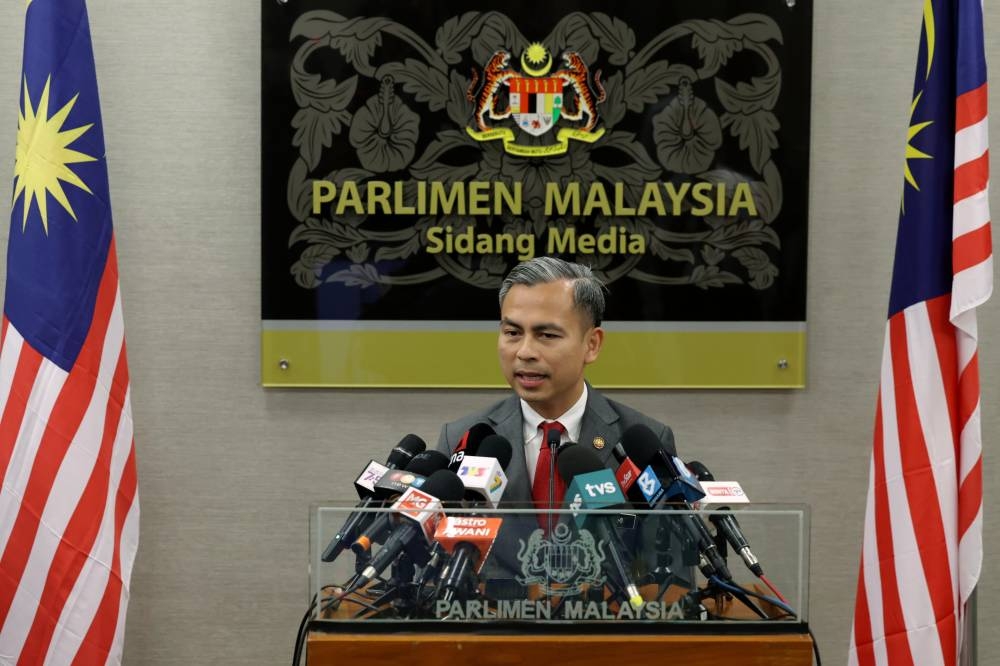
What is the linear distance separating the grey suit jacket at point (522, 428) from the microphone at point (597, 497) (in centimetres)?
60

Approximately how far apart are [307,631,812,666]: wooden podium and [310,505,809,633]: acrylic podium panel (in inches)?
0.8

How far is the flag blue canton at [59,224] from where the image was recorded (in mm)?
3129

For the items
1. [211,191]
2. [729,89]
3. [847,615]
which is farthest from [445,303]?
[847,615]

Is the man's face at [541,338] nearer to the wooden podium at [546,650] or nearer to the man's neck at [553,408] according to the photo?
the man's neck at [553,408]

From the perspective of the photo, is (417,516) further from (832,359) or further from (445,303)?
(832,359)

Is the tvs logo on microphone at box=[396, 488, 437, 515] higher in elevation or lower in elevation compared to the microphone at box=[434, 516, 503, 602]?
higher

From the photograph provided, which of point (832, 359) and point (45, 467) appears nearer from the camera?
point (45, 467)

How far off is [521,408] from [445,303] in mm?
1115

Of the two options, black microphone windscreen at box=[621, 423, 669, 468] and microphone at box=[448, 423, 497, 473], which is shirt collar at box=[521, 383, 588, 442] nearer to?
microphone at box=[448, 423, 497, 473]

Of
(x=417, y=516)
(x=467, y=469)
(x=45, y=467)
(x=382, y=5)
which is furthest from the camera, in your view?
(x=382, y=5)

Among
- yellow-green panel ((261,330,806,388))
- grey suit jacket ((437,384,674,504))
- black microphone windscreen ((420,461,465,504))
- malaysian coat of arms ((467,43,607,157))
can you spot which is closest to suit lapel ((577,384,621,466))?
grey suit jacket ((437,384,674,504))

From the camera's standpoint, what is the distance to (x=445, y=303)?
12.3 feet

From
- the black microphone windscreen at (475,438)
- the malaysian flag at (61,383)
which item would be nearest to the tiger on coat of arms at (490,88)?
the malaysian flag at (61,383)

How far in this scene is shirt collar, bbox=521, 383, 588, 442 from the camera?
267 cm
